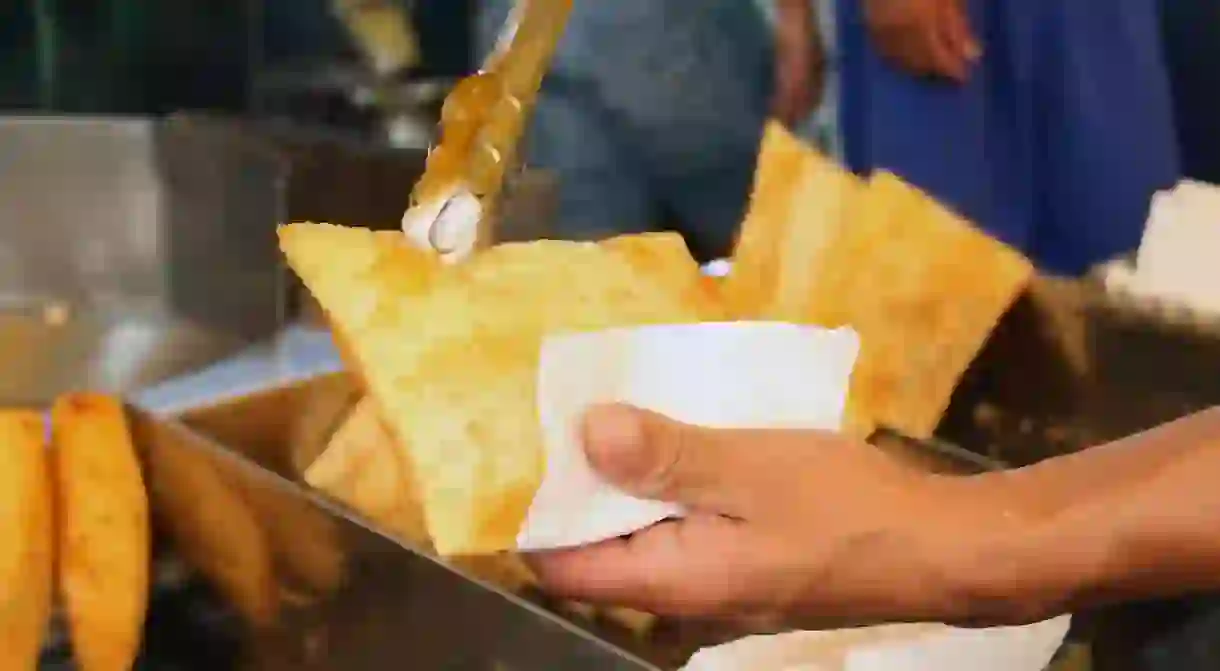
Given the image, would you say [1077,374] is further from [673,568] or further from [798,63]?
[798,63]

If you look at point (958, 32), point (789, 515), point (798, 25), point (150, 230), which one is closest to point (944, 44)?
point (958, 32)

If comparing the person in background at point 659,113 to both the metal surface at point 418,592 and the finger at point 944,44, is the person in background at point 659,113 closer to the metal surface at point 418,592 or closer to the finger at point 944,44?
the finger at point 944,44

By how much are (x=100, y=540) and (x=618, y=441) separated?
0.78 ft

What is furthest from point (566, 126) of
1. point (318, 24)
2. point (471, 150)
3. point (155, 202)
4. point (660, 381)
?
point (660, 381)

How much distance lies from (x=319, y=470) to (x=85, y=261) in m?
0.78

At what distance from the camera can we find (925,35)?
81 cm

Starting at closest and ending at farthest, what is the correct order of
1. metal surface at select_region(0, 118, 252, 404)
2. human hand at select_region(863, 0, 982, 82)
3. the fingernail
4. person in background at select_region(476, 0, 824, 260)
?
the fingernail → human hand at select_region(863, 0, 982, 82) → metal surface at select_region(0, 118, 252, 404) → person in background at select_region(476, 0, 824, 260)

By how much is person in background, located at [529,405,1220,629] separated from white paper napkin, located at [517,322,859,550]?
2 cm

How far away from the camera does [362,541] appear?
42 cm

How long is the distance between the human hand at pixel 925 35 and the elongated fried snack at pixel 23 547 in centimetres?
57

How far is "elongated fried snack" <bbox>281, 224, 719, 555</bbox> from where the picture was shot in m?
0.44

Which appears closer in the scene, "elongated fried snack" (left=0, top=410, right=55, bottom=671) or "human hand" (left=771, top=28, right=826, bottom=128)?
"elongated fried snack" (left=0, top=410, right=55, bottom=671)

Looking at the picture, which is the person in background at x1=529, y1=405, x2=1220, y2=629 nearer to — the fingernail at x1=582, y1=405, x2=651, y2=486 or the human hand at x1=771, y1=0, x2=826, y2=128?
the fingernail at x1=582, y1=405, x2=651, y2=486

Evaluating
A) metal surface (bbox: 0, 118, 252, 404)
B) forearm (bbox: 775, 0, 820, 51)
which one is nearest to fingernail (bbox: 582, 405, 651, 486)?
forearm (bbox: 775, 0, 820, 51)
